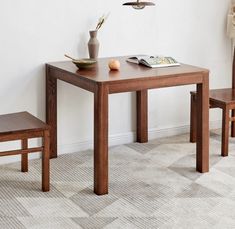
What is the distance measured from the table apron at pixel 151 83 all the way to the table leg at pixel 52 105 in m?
0.77

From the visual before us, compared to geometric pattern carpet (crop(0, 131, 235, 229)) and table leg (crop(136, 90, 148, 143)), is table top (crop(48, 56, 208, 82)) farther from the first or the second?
geometric pattern carpet (crop(0, 131, 235, 229))

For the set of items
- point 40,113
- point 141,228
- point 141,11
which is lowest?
point 141,228

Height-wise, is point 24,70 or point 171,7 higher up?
point 171,7

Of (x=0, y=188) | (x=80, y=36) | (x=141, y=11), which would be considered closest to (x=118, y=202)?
(x=0, y=188)

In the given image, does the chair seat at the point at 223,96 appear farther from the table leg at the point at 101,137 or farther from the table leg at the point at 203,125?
the table leg at the point at 101,137

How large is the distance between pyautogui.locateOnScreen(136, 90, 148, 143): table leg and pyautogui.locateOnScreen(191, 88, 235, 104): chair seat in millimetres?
512

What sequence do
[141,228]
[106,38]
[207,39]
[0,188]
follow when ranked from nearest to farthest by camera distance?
1. [141,228]
2. [0,188]
3. [106,38]
4. [207,39]

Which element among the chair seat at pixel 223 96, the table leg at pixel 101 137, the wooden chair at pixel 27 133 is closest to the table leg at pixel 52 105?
the wooden chair at pixel 27 133

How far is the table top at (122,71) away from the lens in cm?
316

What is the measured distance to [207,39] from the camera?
4457 millimetres

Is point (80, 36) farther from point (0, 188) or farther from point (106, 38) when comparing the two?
point (0, 188)

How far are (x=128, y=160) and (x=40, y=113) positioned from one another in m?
0.71

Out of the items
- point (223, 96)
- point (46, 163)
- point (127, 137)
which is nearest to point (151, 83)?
point (46, 163)

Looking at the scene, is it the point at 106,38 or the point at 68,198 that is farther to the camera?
the point at 106,38
